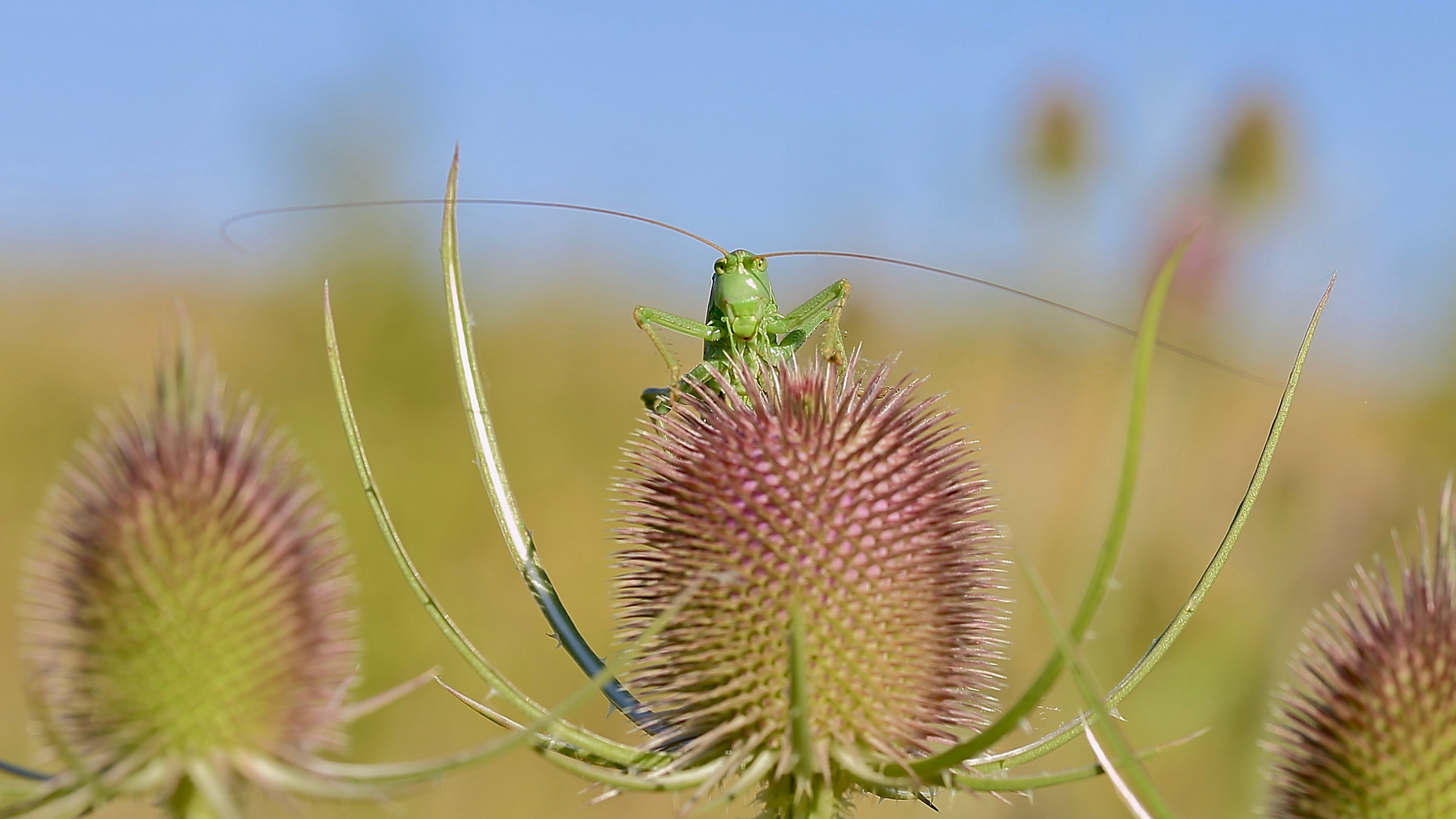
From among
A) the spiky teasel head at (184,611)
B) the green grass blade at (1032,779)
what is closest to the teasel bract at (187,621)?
the spiky teasel head at (184,611)

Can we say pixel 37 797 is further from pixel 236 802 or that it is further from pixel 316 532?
pixel 316 532

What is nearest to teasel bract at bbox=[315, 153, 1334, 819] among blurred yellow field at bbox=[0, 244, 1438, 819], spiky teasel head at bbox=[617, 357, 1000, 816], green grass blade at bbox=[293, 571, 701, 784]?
spiky teasel head at bbox=[617, 357, 1000, 816]

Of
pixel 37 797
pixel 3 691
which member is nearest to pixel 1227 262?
pixel 37 797

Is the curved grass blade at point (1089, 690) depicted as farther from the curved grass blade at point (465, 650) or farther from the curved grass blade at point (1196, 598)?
the curved grass blade at point (465, 650)

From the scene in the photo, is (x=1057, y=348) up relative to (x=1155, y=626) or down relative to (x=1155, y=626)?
up

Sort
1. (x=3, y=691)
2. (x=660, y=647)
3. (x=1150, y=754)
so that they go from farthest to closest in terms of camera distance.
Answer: (x=3, y=691) < (x=660, y=647) < (x=1150, y=754)

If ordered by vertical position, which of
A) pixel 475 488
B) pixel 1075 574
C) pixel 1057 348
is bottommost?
pixel 1075 574

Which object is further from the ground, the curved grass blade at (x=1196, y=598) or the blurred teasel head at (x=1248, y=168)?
the blurred teasel head at (x=1248, y=168)
